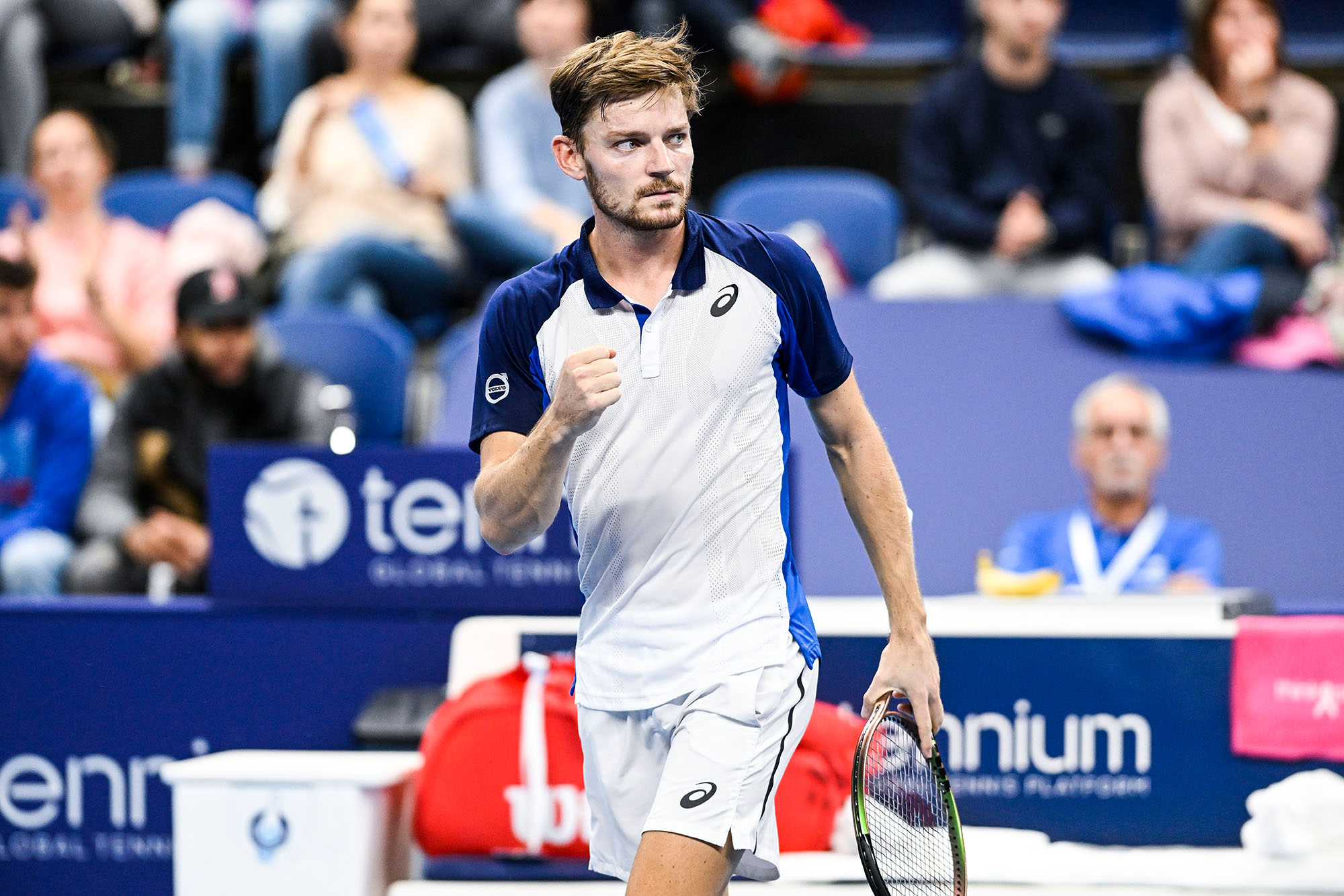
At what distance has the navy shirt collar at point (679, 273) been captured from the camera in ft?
8.00

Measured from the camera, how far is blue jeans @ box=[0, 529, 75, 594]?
452 cm

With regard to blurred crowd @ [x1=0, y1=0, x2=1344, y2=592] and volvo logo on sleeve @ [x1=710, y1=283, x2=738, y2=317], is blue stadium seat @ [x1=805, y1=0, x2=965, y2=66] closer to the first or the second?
blurred crowd @ [x1=0, y1=0, x2=1344, y2=592]

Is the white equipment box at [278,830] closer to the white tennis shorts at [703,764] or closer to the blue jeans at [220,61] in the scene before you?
the white tennis shorts at [703,764]

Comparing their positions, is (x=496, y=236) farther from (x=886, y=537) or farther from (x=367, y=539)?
(x=886, y=537)

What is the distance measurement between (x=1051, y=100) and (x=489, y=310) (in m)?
4.30

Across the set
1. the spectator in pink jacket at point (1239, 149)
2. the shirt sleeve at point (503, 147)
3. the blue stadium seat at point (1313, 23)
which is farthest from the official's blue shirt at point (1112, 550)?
the blue stadium seat at point (1313, 23)

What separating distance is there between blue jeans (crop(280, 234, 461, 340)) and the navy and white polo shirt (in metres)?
3.40

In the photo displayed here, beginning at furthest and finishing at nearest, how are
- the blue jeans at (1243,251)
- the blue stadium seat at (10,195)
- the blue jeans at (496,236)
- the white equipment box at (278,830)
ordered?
the blue stadium seat at (10,195), the blue jeans at (496,236), the blue jeans at (1243,251), the white equipment box at (278,830)

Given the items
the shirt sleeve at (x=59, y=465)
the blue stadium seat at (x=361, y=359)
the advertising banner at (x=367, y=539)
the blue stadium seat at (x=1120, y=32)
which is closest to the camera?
the advertising banner at (x=367, y=539)

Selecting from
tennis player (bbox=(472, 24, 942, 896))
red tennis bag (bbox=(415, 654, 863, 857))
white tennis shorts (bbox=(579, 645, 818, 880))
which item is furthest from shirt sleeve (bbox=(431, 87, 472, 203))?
white tennis shorts (bbox=(579, 645, 818, 880))

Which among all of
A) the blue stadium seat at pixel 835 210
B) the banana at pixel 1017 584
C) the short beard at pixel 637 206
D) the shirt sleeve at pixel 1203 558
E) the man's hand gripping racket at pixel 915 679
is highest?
the blue stadium seat at pixel 835 210

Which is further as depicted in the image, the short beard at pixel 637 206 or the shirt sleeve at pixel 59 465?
the shirt sleeve at pixel 59 465

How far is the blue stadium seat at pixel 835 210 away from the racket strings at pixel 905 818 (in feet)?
12.8

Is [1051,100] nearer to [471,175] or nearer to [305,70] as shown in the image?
[471,175]
